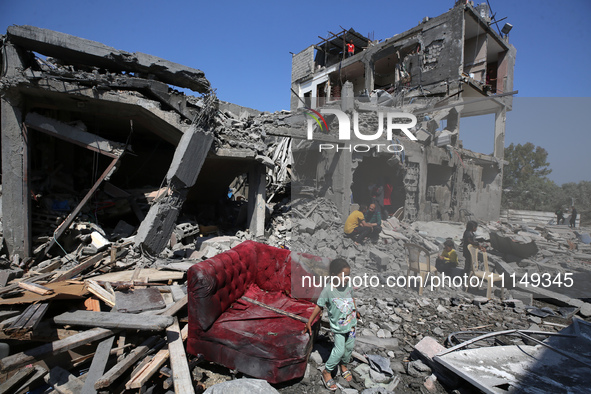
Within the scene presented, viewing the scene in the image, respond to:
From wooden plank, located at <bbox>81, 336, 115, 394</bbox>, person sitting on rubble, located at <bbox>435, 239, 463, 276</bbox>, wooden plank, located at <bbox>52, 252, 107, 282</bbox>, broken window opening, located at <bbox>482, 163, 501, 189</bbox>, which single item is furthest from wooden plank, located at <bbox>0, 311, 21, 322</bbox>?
broken window opening, located at <bbox>482, 163, 501, 189</bbox>

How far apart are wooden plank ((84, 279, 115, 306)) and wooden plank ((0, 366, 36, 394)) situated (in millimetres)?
1201

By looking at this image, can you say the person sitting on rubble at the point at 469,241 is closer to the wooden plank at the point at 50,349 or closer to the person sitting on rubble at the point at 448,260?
the person sitting on rubble at the point at 448,260

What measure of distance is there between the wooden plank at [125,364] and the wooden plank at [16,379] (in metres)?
0.69

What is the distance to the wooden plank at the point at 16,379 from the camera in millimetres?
2528

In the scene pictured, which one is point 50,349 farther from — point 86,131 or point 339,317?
point 86,131

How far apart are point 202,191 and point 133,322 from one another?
704 cm

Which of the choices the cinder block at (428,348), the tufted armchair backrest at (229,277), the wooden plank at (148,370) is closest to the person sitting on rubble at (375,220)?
the tufted armchair backrest at (229,277)

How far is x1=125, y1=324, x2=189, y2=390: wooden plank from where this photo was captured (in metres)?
2.80

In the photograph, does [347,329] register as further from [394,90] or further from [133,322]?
[394,90]

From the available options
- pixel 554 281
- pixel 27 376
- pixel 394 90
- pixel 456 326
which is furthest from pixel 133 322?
pixel 394 90

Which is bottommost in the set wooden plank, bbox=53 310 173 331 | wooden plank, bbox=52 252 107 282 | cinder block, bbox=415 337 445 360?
cinder block, bbox=415 337 445 360

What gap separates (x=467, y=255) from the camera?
5406 millimetres

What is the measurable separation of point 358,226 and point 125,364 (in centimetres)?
458

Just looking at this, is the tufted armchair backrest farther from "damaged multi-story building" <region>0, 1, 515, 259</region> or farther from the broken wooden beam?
the broken wooden beam
